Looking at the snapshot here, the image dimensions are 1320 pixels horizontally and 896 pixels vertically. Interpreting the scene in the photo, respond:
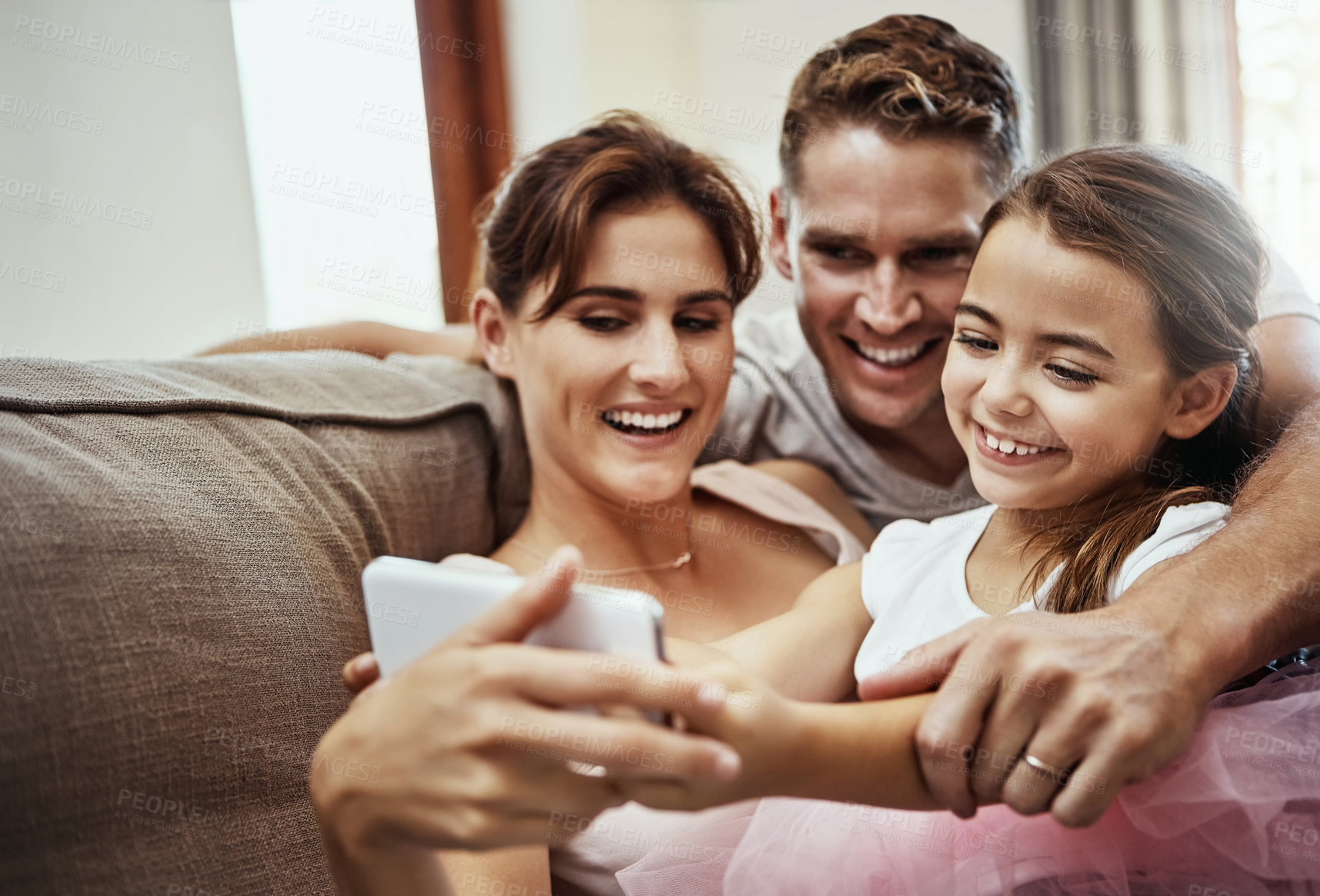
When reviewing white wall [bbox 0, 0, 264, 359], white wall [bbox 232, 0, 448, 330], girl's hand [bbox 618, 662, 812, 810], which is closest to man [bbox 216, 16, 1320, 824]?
girl's hand [bbox 618, 662, 812, 810]

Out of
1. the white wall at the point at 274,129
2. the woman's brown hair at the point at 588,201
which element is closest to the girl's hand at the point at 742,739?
the woman's brown hair at the point at 588,201

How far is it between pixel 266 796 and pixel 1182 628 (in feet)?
2.82

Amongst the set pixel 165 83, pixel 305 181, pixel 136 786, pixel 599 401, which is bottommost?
pixel 136 786

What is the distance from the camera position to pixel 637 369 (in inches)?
56.9

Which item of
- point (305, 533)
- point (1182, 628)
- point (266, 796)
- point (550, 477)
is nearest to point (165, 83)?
point (550, 477)

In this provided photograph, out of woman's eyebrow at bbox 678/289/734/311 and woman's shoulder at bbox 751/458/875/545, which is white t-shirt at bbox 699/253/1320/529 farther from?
woman's eyebrow at bbox 678/289/734/311

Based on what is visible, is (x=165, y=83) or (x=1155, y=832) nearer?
(x=1155, y=832)

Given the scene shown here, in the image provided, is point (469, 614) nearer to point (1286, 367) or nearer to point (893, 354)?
point (893, 354)

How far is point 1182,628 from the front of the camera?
890 millimetres

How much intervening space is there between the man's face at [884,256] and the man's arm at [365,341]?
0.61m

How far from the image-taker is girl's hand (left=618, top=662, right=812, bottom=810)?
2.45 ft

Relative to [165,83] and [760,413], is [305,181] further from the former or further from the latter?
[760,413]

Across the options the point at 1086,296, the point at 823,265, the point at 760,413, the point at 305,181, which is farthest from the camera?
the point at 305,181

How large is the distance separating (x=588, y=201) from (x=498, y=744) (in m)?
0.92
